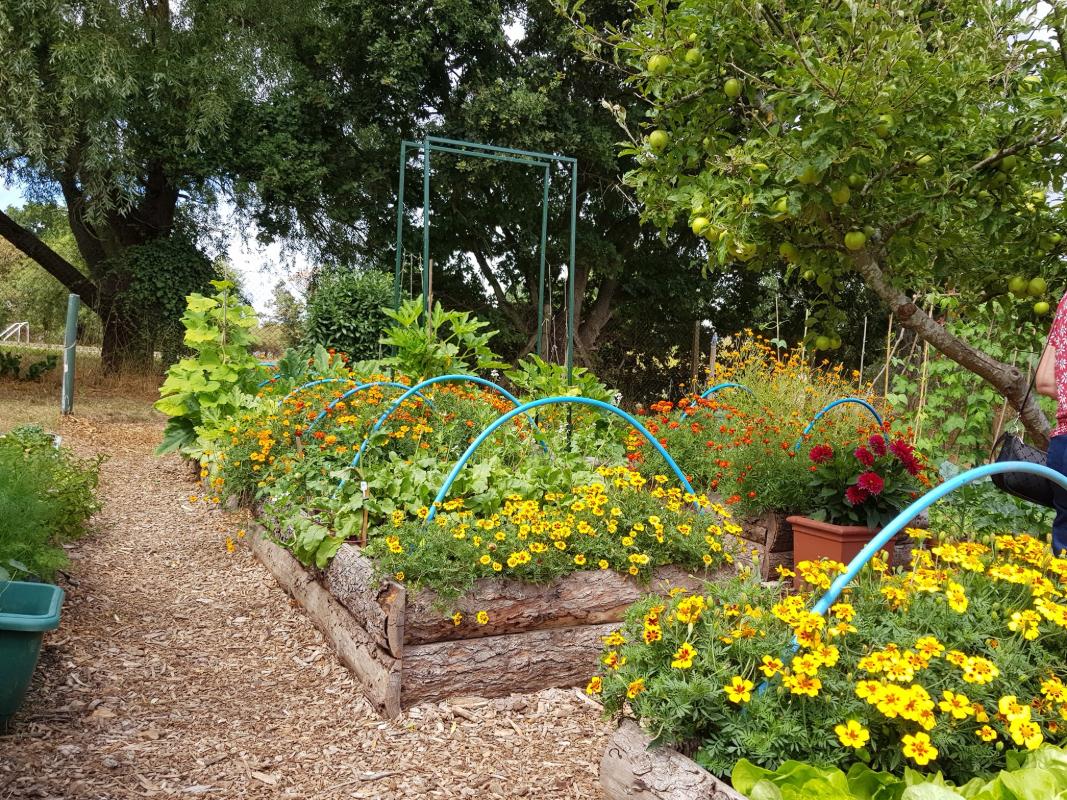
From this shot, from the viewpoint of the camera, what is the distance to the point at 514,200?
11789 mm

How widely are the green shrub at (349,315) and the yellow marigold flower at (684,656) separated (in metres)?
5.70

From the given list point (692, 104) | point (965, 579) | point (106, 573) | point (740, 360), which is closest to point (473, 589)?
point (965, 579)

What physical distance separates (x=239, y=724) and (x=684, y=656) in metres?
1.65

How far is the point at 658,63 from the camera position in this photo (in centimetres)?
251

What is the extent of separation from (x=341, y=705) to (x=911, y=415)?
16.8 ft

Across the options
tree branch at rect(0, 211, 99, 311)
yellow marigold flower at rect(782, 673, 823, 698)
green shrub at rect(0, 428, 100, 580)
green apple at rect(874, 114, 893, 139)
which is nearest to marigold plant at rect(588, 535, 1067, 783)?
yellow marigold flower at rect(782, 673, 823, 698)

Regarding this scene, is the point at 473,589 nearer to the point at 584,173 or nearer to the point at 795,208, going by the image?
the point at 795,208

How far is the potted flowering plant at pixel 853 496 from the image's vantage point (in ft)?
12.2

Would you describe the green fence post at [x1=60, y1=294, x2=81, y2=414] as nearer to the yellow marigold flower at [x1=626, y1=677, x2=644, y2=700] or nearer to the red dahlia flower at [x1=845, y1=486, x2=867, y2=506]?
the red dahlia flower at [x1=845, y1=486, x2=867, y2=506]

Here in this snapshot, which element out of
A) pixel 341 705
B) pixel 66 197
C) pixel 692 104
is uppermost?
pixel 66 197

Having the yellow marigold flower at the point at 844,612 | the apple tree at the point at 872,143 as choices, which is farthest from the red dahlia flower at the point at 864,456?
the yellow marigold flower at the point at 844,612

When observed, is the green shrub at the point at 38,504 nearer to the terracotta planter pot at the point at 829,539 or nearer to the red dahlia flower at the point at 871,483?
the terracotta planter pot at the point at 829,539

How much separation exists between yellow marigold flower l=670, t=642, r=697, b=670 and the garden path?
2.40 feet

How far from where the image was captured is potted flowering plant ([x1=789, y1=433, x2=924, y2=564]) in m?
3.73
